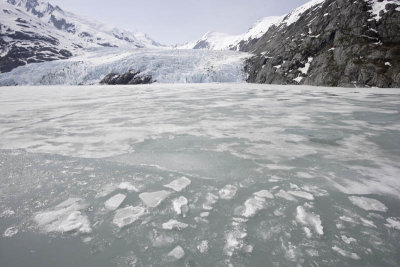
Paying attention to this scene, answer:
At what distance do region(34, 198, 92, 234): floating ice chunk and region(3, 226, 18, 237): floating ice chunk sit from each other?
0.22 meters

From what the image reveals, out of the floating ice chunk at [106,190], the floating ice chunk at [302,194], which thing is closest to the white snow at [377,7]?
the floating ice chunk at [302,194]

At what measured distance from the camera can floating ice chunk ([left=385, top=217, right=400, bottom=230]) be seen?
110 inches

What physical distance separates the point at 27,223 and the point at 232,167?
3.16 m

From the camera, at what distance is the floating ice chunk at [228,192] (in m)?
3.50

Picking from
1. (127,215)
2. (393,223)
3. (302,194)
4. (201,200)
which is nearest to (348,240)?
(393,223)

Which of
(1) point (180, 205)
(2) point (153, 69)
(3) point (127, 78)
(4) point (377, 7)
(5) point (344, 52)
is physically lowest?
(3) point (127, 78)

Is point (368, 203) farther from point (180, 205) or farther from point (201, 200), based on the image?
point (180, 205)

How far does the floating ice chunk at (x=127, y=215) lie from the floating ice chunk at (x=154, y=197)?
6.1 inches

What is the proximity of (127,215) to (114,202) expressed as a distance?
396mm

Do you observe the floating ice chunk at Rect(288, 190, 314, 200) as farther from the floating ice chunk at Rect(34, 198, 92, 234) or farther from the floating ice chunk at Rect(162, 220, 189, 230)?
the floating ice chunk at Rect(34, 198, 92, 234)

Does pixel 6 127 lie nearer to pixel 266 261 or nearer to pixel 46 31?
pixel 266 261

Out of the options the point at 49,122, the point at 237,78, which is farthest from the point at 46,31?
the point at 49,122

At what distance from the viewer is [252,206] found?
127 inches

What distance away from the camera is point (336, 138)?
638cm
